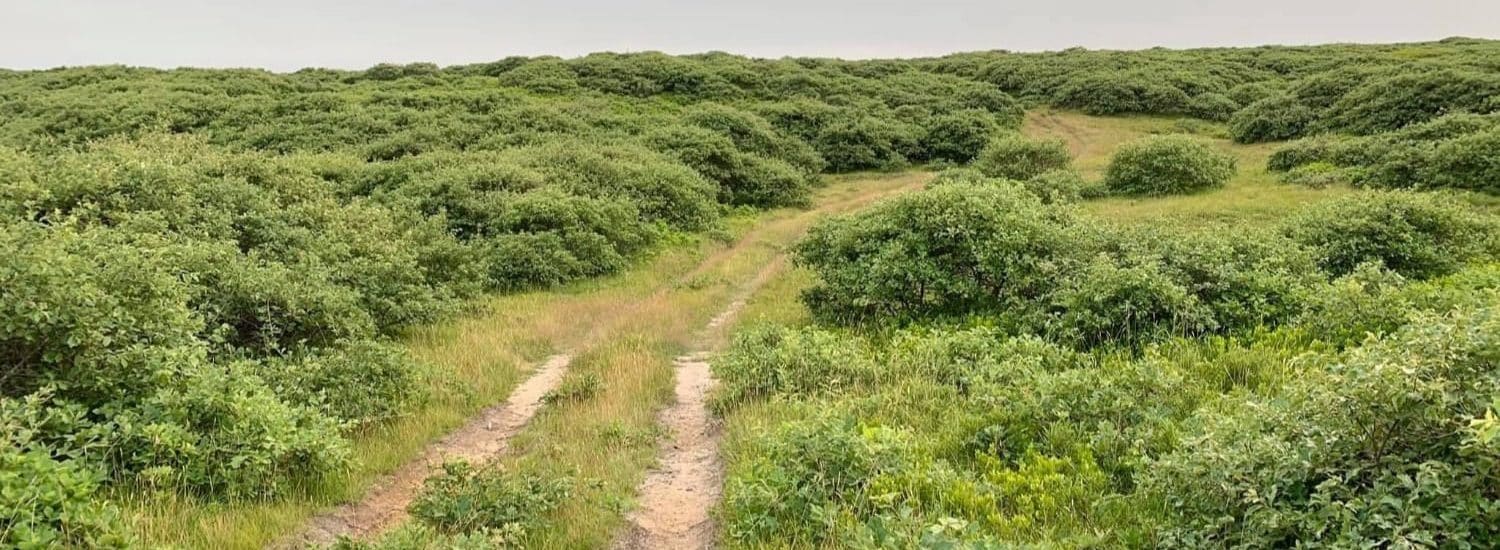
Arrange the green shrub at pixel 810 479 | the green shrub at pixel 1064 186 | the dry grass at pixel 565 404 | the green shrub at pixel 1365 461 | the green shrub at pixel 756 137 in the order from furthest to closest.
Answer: the green shrub at pixel 756 137, the green shrub at pixel 1064 186, the dry grass at pixel 565 404, the green shrub at pixel 810 479, the green shrub at pixel 1365 461

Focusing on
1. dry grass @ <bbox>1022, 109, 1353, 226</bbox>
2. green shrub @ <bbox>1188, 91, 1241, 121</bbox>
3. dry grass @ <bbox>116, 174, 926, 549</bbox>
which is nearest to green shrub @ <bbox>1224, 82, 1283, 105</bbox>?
green shrub @ <bbox>1188, 91, 1241, 121</bbox>

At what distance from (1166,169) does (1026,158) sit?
16.9 ft

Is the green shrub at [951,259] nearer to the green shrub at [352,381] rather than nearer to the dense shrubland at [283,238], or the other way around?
the green shrub at [352,381]

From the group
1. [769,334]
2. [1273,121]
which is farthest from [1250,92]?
[769,334]

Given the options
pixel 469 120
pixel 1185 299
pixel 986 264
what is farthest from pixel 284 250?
pixel 469 120

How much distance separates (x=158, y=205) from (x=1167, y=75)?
173ft

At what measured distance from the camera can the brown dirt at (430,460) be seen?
6.24 meters

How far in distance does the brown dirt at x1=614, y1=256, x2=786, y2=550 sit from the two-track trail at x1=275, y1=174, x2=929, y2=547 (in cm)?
1

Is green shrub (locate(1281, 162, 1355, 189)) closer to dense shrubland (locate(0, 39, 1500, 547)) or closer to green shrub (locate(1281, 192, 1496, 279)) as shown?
dense shrubland (locate(0, 39, 1500, 547))

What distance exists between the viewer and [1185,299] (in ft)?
31.9

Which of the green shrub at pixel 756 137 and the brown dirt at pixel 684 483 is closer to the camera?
the brown dirt at pixel 684 483

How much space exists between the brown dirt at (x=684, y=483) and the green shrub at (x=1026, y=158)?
20164mm

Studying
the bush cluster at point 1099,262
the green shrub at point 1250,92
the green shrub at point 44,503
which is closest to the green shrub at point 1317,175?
the bush cluster at point 1099,262

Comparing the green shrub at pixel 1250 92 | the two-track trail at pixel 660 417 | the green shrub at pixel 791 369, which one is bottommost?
the two-track trail at pixel 660 417
